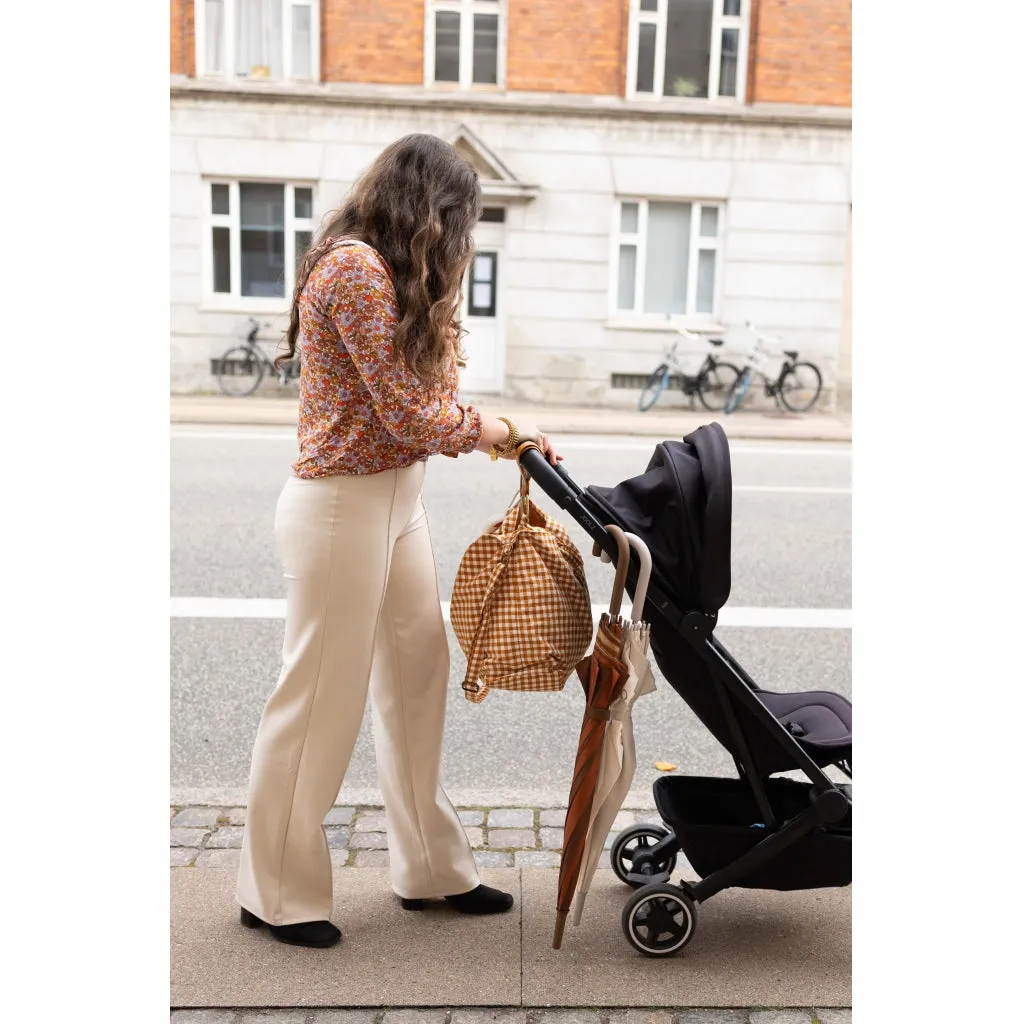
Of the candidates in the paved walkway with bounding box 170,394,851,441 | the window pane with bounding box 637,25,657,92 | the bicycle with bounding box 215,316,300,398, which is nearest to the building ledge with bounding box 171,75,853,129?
the window pane with bounding box 637,25,657,92

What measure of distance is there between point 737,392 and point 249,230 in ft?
26.6

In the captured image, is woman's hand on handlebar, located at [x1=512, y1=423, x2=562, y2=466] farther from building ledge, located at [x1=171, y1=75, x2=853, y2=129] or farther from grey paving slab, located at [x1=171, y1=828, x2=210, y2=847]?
building ledge, located at [x1=171, y1=75, x2=853, y2=129]

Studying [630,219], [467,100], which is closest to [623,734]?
[467,100]

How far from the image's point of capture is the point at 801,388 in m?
18.9

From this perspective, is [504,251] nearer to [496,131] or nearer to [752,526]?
[496,131]

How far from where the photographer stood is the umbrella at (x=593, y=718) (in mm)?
2761

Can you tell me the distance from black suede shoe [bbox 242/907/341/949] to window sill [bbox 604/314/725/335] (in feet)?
54.6

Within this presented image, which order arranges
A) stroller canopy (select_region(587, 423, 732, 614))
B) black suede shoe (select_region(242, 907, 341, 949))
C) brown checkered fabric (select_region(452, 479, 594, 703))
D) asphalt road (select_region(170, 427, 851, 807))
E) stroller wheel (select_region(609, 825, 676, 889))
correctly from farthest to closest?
asphalt road (select_region(170, 427, 851, 807)) → stroller wheel (select_region(609, 825, 676, 889)) → black suede shoe (select_region(242, 907, 341, 949)) → brown checkered fabric (select_region(452, 479, 594, 703)) → stroller canopy (select_region(587, 423, 732, 614))

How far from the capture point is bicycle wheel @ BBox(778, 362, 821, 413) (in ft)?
61.7

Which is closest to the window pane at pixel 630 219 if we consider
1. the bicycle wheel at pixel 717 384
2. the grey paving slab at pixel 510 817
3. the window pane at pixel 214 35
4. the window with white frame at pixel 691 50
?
the window with white frame at pixel 691 50

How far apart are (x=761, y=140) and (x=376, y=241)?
57.4ft

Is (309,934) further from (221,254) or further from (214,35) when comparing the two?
(214,35)

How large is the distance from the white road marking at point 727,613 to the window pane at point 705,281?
1348cm
